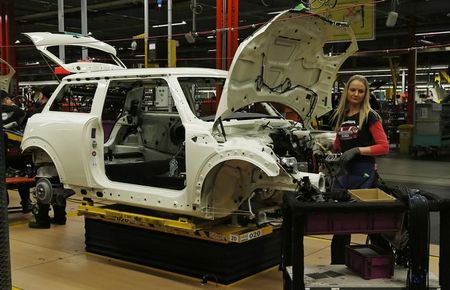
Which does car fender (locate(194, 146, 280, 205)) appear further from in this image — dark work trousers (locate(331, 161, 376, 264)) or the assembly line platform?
dark work trousers (locate(331, 161, 376, 264))

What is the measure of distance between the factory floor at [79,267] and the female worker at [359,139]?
44.6 inches

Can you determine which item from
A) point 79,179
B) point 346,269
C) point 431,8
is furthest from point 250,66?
point 431,8

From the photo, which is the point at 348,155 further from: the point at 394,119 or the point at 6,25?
the point at 394,119

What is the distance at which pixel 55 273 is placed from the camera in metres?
4.90

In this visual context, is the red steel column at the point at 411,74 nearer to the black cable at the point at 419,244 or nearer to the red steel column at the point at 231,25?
the red steel column at the point at 231,25

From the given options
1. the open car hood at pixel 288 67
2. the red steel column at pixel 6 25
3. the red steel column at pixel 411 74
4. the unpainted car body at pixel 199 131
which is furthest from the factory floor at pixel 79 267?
the red steel column at pixel 411 74

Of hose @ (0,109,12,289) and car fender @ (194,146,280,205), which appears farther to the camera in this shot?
car fender @ (194,146,280,205)

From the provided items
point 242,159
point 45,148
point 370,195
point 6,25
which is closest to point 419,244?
point 370,195

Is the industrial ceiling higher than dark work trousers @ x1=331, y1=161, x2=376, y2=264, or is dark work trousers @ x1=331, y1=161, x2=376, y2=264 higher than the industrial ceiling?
the industrial ceiling

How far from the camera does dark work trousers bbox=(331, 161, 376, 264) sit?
3.95 metres

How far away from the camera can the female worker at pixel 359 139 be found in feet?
12.9

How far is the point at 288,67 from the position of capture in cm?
475

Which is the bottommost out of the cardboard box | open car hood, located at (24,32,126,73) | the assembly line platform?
the assembly line platform

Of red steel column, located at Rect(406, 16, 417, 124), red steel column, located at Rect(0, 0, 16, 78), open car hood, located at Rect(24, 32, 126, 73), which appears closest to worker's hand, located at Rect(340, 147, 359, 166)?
open car hood, located at Rect(24, 32, 126, 73)
